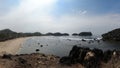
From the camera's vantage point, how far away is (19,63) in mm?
37812

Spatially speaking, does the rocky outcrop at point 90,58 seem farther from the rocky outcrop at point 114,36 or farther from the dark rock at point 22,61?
the rocky outcrop at point 114,36

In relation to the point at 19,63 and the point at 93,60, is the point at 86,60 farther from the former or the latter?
the point at 19,63

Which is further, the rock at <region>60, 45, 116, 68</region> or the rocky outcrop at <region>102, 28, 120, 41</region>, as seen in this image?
the rocky outcrop at <region>102, 28, 120, 41</region>

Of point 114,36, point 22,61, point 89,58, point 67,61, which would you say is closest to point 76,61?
point 67,61

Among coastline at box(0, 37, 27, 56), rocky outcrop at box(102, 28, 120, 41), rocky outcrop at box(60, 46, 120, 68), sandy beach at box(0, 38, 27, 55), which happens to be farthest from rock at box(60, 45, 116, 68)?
rocky outcrop at box(102, 28, 120, 41)

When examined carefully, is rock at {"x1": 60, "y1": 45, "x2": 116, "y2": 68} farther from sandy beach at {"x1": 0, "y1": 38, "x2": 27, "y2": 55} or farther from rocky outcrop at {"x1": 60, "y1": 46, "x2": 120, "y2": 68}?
sandy beach at {"x1": 0, "y1": 38, "x2": 27, "y2": 55}

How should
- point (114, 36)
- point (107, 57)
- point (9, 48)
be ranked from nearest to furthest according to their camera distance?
point (107, 57), point (9, 48), point (114, 36)

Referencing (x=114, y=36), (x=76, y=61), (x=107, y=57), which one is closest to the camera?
(x=107, y=57)

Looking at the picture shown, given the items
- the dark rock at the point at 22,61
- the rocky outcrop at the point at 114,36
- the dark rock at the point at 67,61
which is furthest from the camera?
the rocky outcrop at the point at 114,36

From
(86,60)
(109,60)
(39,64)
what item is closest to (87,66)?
(86,60)

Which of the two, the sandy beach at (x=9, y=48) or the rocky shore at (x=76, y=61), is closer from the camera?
the rocky shore at (x=76, y=61)

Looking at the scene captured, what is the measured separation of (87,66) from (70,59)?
439 cm

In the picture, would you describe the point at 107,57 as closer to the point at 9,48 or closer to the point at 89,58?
the point at 89,58

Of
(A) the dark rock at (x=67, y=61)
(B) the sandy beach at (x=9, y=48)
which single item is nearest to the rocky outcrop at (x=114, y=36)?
(B) the sandy beach at (x=9, y=48)
